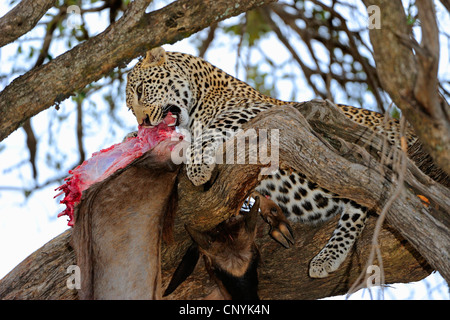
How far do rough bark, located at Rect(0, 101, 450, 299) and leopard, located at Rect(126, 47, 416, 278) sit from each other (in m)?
0.11

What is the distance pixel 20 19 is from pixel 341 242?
Answer: 9.00 ft

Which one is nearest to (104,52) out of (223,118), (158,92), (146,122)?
(223,118)

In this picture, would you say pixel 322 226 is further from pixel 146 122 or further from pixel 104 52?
pixel 104 52

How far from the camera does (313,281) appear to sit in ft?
15.1

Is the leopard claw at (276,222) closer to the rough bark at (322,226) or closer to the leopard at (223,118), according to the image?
the leopard at (223,118)

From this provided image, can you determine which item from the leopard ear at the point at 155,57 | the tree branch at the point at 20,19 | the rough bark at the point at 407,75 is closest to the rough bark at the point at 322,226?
the rough bark at the point at 407,75

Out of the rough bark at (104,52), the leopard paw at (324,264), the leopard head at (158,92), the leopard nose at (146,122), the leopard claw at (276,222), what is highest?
the rough bark at (104,52)

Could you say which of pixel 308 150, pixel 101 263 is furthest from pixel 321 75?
pixel 101 263

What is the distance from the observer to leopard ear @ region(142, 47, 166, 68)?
6.00m

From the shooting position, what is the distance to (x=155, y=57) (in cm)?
602

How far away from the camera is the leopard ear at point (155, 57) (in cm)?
600

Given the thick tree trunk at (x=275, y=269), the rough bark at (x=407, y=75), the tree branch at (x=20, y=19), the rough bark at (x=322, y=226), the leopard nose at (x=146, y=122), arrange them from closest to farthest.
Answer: the rough bark at (x=407, y=75)
the rough bark at (x=322, y=226)
the tree branch at (x=20, y=19)
the thick tree trunk at (x=275, y=269)
the leopard nose at (x=146, y=122)

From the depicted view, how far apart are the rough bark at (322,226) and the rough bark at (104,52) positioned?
0.81m
